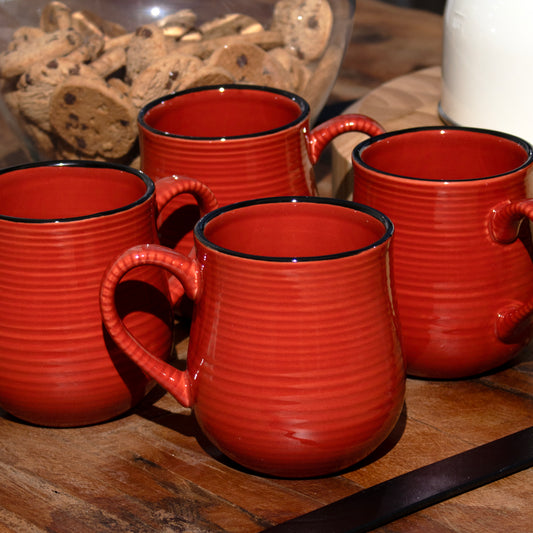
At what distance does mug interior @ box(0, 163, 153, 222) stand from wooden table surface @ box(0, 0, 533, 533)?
4.6 inches

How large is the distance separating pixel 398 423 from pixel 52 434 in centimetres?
19

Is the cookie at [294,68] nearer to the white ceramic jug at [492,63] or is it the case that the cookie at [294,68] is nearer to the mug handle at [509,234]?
the white ceramic jug at [492,63]

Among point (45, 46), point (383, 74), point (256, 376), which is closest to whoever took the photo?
point (256, 376)

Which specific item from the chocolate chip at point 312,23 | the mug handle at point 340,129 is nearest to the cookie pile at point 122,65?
the chocolate chip at point 312,23

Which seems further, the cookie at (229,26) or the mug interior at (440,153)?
the cookie at (229,26)

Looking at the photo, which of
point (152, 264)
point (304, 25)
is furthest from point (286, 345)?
point (304, 25)

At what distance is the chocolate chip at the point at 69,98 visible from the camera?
0.71m

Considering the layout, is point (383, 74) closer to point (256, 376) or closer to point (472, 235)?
point (472, 235)

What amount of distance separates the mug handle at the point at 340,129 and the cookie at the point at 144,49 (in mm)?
193

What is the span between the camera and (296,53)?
0.83 meters

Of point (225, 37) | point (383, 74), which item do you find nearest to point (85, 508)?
point (225, 37)

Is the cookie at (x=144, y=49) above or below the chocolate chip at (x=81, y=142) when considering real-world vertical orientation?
above

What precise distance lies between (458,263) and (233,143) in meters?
0.15

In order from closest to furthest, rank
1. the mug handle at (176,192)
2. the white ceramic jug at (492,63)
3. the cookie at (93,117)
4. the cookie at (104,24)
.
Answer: the mug handle at (176,192) < the white ceramic jug at (492,63) < the cookie at (93,117) < the cookie at (104,24)
